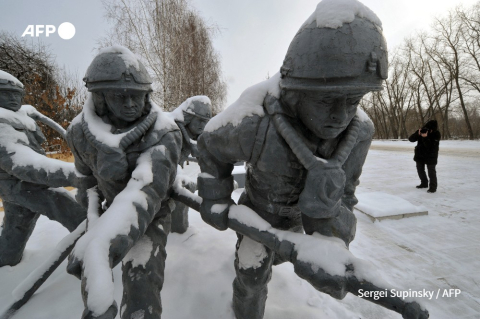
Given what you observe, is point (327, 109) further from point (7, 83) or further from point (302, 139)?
point (7, 83)

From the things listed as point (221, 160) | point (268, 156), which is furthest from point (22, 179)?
point (268, 156)

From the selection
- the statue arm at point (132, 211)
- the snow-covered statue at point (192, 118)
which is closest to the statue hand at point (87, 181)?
the statue arm at point (132, 211)

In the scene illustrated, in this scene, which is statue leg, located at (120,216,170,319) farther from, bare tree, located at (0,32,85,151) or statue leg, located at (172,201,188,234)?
bare tree, located at (0,32,85,151)

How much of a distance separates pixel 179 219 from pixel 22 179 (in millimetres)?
1686

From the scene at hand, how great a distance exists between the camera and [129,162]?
5.61 feet

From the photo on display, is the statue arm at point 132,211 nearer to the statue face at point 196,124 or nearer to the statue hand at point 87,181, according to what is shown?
the statue hand at point 87,181

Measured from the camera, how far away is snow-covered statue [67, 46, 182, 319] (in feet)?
4.73

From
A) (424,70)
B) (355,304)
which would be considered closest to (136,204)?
(355,304)

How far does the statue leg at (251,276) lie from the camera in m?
1.63

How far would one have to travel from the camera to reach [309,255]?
1.21m

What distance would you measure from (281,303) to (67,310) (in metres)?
1.76

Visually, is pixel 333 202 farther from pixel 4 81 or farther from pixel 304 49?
pixel 4 81

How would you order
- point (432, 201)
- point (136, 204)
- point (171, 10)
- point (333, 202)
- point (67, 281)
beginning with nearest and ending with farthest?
point (333, 202) < point (136, 204) < point (67, 281) < point (432, 201) < point (171, 10)

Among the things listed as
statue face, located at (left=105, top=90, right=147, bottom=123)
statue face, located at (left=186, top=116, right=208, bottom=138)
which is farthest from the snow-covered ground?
statue face, located at (left=105, top=90, right=147, bottom=123)
